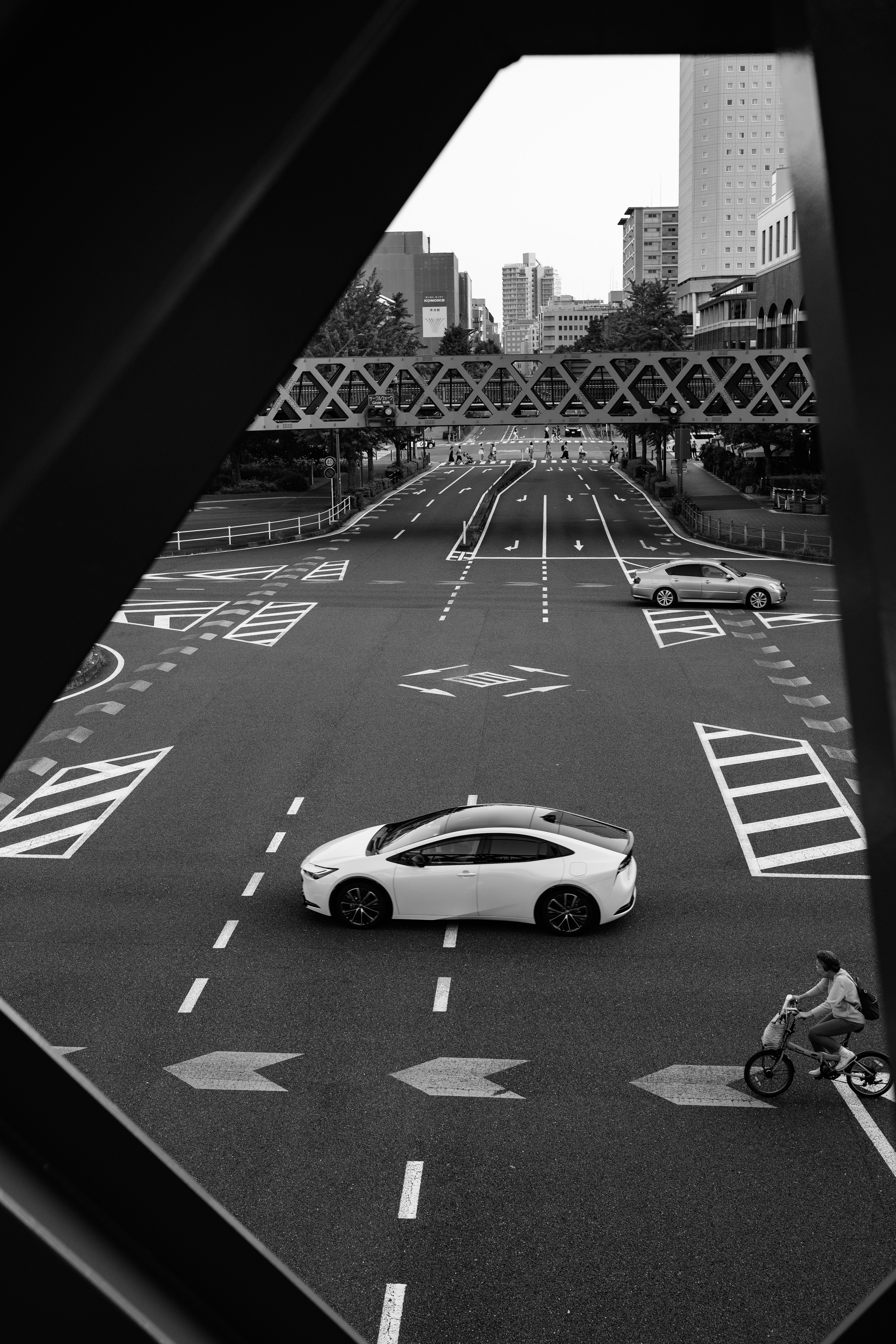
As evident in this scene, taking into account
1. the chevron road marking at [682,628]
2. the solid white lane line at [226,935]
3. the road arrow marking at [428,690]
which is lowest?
the solid white lane line at [226,935]

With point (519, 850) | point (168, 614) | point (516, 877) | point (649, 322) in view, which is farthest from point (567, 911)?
point (649, 322)

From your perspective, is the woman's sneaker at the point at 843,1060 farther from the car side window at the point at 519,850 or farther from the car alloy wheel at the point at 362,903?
the car alloy wheel at the point at 362,903

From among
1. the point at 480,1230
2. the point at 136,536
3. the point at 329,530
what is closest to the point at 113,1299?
the point at 136,536

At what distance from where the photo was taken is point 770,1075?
916cm

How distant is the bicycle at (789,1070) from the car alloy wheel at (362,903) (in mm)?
4289

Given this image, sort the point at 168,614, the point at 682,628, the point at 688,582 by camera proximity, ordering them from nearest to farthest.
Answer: the point at 682,628, the point at 168,614, the point at 688,582

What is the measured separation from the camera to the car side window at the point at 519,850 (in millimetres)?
12133

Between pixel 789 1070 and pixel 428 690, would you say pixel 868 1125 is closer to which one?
pixel 789 1070

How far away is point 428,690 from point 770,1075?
44.8 ft

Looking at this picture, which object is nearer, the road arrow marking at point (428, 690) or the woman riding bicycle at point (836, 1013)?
the woman riding bicycle at point (836, 1013)

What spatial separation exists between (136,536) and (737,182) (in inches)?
6084

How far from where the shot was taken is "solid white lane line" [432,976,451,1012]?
1045cm

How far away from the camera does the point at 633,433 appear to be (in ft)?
271

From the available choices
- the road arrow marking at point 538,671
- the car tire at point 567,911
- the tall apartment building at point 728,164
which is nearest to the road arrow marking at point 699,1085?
the car tire at point 567,911
